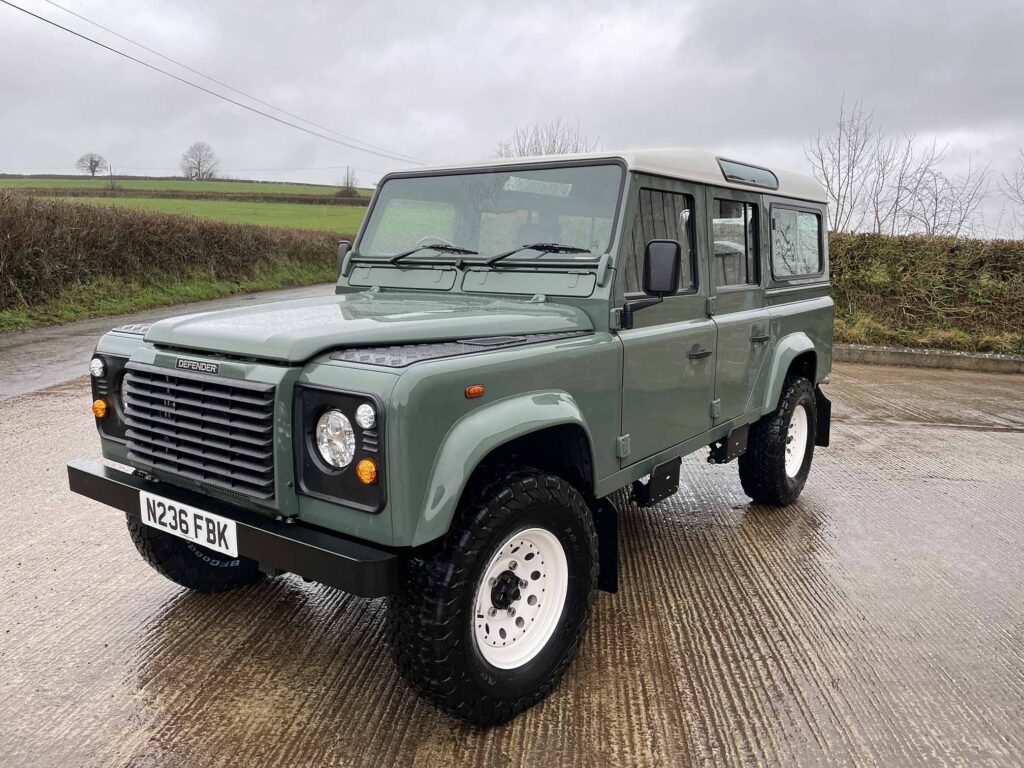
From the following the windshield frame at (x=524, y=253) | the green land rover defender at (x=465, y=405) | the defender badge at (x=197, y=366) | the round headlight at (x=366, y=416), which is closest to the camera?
the round headlight at (x=366, y=416)

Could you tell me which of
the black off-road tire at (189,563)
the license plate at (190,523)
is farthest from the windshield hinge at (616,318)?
the black off-road tire at (189,563)

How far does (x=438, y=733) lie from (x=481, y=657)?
35 cm

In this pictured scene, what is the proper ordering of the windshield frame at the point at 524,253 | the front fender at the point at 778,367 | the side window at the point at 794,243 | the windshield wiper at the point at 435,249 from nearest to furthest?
the windshield frame at the point at 524,253 → the windshield wiper at the point at 435,249 → the front fender at the point at 778,367 → the side window at the point at 794,243

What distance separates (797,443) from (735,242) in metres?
1.77

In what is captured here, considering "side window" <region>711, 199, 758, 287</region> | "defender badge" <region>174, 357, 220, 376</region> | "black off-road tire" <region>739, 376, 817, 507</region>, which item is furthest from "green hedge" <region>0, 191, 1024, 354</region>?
"defender badge" <region>174, 357, 220, 376</region>

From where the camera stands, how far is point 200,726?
108 inches

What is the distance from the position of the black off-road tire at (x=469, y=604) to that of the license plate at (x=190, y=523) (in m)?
0.62

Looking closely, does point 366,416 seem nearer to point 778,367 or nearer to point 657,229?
point 657,229

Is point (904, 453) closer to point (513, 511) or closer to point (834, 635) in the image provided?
point (834, 635)

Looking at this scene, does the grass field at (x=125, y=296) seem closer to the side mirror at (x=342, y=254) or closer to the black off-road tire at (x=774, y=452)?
the side mirror at (x=342, y=254)

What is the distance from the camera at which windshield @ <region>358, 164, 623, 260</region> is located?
11.4 ft

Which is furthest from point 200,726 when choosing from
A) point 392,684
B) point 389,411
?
point 389,411

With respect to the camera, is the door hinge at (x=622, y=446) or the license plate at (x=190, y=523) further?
the door hinge at (x=622, y=446)

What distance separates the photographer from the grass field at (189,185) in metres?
36.2
